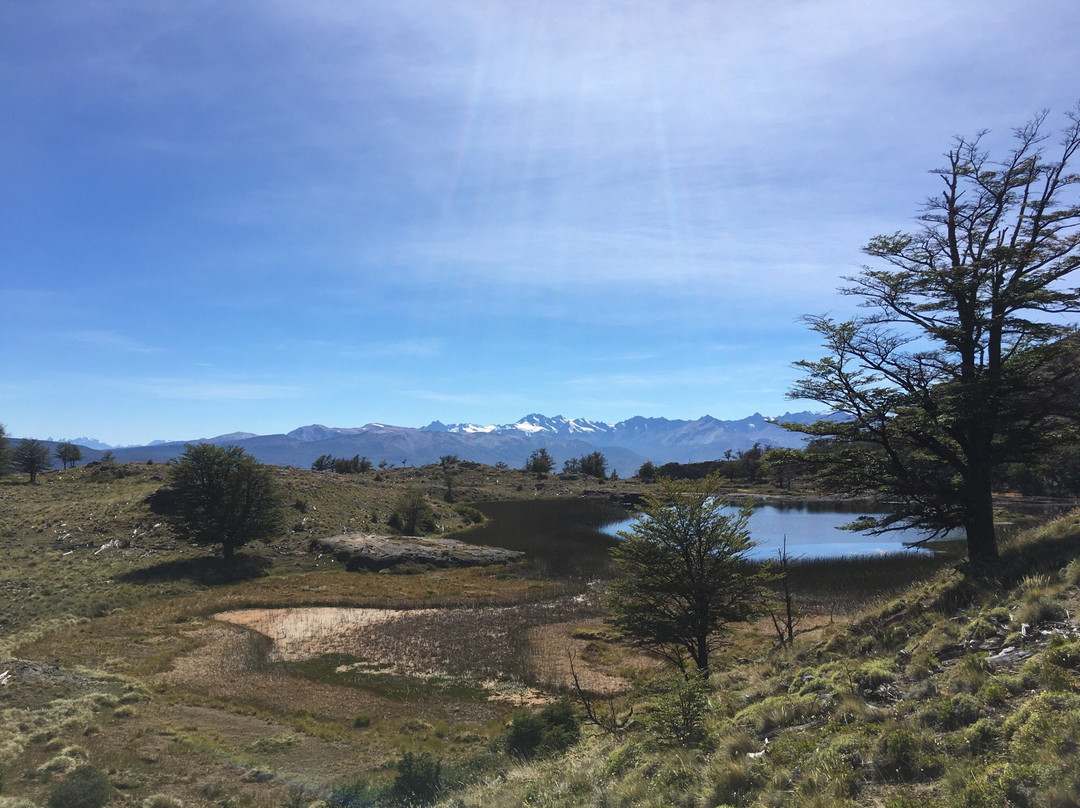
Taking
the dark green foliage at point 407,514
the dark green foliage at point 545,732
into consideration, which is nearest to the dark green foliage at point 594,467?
the dark green foliage at point 407,514

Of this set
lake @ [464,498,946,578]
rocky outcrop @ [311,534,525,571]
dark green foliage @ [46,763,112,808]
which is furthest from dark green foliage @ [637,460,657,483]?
dark green foliage @ [46,763,112,808]

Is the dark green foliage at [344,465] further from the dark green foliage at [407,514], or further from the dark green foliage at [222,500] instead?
the dark green foliage at [222,500]

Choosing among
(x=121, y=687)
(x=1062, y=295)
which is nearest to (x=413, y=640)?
(x=121, y=687)

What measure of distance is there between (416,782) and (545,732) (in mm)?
4528

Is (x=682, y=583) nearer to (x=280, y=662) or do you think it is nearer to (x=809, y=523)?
(x=280, y=662)

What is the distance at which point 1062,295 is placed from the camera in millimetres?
15742

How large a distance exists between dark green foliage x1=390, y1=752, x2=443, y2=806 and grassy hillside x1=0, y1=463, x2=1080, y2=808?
10.8 inches

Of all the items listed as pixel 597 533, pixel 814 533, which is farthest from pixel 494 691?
pixel 814 533

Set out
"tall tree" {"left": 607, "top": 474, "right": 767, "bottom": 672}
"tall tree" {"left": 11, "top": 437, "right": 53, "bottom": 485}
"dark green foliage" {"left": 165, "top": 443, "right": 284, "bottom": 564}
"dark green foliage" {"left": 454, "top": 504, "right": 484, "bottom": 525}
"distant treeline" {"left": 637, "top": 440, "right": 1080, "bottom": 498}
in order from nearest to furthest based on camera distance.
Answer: "distant treeline" {"left": 637, "top": 440, "right": 1080, "bottom": 498}
"tall tree" {"left": 607, "top": 474, "right": 767, "bottom": 672}
"dark green foliage" {"left": 165, "top": 443, "right": 284, "bottom": 564}
"tall tree" {"left": 11, "top": 437, "right": 53, "bottom": 485}
"dark green foliage" {"left": 454, "top": 504, "right": 484, "bottom": 525}

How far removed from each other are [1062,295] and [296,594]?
51657 mm

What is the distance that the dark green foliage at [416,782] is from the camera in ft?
47.1

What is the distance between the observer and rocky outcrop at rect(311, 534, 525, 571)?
58.5 metres

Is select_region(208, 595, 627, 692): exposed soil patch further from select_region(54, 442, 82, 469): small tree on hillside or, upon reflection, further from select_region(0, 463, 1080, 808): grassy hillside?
select_region(54, 442, 82, 469): small tree on hillside

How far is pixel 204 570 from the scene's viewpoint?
50.6 metres
